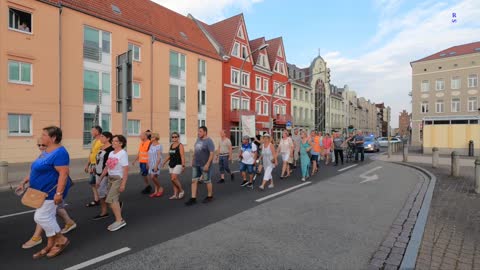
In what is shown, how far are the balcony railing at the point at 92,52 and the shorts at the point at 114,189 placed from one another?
57.0 ft

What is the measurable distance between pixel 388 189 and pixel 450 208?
2.54m

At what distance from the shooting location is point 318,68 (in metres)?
55.2

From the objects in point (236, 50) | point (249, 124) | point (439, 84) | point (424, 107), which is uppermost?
point (236, 50)

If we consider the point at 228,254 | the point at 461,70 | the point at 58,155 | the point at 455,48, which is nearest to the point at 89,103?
the point at 58,155

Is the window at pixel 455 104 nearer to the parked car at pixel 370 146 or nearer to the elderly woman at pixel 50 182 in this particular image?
the parked car at pixel 370 146

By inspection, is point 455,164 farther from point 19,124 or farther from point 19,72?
point 19,72

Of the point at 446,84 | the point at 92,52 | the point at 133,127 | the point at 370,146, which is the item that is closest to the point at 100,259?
the point at 92,52

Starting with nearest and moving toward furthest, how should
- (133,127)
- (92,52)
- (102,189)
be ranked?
(102,189) < (92,52) < (133,127)

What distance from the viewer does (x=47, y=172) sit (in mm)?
3797

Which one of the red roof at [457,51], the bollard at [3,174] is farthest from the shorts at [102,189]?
the red roof at [457,51]

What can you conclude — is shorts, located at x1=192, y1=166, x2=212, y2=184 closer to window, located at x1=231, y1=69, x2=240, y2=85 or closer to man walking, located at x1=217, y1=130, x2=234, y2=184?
man walking, located at x1=217, y1=130, x2=234, y2=184

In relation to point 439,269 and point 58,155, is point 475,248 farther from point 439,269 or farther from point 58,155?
point 58,155

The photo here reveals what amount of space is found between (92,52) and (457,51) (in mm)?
54477

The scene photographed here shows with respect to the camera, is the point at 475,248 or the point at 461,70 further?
the point at 461,70
